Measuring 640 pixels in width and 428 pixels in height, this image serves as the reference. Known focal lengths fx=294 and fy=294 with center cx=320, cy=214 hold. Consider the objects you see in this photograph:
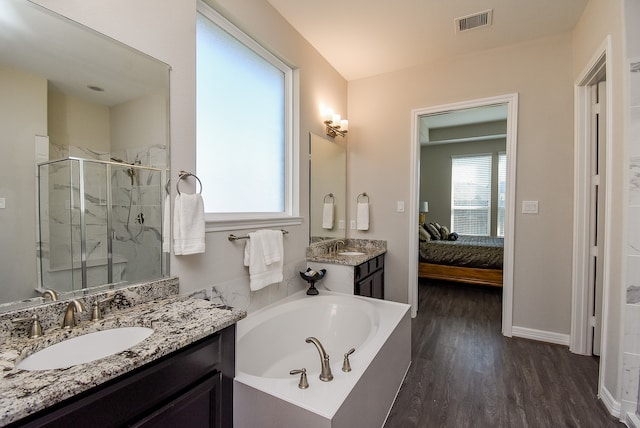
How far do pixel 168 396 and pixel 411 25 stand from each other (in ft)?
9.35

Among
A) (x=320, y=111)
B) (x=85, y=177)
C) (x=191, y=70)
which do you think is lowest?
(x=85, y=177)

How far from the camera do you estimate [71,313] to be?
3.53ft

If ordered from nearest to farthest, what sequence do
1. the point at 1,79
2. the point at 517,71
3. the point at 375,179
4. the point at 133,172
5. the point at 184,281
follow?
1. the point at 1,79
2. the point at 133,172
3. the point at 184,281
4. the point at 517,71
5. the point at 375,179

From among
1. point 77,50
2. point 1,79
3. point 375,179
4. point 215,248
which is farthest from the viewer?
point 375,179

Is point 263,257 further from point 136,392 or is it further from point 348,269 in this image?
point 136,392

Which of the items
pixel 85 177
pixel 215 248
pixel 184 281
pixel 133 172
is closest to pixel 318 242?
pixel 215 248

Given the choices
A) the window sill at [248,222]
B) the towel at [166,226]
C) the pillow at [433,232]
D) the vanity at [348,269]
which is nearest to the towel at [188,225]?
the towel at [166,226]

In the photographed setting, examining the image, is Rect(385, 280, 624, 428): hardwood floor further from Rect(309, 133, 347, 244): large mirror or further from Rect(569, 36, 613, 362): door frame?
Rect(309, 133, 347, 244): large mirror

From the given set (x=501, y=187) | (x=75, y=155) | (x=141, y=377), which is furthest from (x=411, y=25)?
(x=501, y=187)

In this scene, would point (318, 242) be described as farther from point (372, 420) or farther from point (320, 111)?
point (372, 420)

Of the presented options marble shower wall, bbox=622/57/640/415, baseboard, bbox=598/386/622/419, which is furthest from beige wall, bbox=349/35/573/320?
marble shower wall, bbox=622/57/640/415

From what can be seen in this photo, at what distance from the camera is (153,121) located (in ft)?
4.70

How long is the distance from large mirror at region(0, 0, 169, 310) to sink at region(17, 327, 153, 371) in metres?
0.25

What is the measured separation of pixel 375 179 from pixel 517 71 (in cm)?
161
